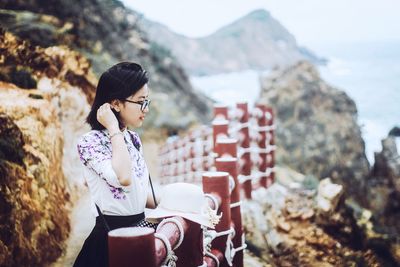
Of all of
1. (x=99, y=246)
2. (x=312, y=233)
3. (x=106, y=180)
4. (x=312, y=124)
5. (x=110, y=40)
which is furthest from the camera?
(x=312, y=124)

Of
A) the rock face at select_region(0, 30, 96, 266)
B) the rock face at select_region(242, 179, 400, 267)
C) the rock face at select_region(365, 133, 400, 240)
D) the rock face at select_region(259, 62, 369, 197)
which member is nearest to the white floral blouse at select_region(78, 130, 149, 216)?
the rock face at select_region(0, 30, 96, 266)

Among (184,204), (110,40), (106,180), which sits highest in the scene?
(110,40)

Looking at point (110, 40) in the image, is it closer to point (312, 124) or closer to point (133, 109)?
point (312, 124)

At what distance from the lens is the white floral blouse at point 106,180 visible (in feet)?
5.11

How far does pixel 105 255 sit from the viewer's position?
1648mm

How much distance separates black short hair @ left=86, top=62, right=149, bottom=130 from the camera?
1645 millimetres

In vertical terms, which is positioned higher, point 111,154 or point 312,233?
point 111,154

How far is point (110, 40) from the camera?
780 centimetres

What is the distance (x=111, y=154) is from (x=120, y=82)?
259mm

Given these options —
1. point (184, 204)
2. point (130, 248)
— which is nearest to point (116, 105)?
point (184, 204)

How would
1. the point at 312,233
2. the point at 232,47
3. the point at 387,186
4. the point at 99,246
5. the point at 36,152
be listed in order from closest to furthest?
the point at 99,246
the point at 36,152
the point at 312,233
the point at 387,186
the point at 232,47

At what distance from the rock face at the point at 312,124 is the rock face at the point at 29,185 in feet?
18.5

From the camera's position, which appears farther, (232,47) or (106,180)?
(232,47)

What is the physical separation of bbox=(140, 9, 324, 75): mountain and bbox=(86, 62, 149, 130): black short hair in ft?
25.4
